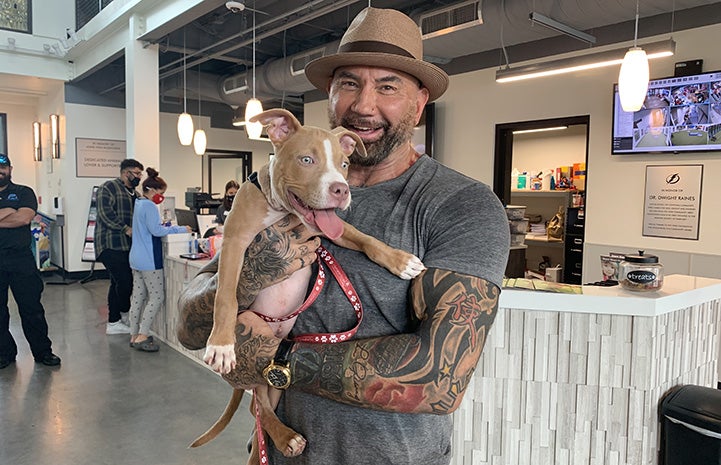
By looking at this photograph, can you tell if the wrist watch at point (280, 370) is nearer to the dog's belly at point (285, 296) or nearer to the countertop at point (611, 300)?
the dog's belly at point (285, 296)

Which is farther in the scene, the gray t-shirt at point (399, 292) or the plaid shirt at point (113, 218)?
the plaid shirt at point (113, 218)

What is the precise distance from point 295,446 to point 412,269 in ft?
1.51

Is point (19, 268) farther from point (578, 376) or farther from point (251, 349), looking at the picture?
point (578, 376)

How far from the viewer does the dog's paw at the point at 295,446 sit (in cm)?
116

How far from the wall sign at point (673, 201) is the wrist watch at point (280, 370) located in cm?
473

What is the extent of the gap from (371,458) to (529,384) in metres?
1.34

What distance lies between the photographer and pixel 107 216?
5145 mm

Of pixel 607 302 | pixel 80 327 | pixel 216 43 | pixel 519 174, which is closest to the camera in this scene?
pixel 607 302

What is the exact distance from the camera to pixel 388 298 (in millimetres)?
1131

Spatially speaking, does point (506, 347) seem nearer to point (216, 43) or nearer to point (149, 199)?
point (149, 199)

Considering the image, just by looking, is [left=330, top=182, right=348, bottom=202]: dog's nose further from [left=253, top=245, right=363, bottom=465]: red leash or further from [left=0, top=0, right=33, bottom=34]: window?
[left=0, top=0, right=33, bottom=34]: window

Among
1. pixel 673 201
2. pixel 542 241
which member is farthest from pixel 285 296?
pixel 542 241

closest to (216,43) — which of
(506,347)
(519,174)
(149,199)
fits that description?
(149,199)

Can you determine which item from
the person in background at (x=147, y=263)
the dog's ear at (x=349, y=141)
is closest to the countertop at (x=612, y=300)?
the dog's ear at (x=349, y=141)
